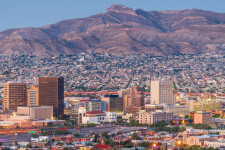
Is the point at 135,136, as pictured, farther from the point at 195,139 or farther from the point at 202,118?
the point at 202,118

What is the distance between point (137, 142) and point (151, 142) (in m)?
2.55

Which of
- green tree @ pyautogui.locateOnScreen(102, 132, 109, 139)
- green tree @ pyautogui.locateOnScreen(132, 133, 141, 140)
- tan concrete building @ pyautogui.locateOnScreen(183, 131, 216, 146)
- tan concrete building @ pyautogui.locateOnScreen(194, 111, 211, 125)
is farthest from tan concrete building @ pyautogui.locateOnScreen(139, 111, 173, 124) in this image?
tan concrete building @ pyautogui.locateOnScreen(183, 131, 216, 146)

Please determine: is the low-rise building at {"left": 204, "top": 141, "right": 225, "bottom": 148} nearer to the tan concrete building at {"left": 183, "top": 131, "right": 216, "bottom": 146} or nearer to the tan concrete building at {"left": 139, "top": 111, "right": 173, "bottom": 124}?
the tan concrete building at {"left": 183, "top": 131, "right": 216, "bottom": 146}

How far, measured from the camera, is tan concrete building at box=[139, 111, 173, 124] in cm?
19294

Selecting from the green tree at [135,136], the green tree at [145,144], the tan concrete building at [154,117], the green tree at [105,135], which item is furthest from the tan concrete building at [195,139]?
the tan concrete building at [154,117]

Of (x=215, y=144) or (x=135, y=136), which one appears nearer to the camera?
(x=215, y=144)

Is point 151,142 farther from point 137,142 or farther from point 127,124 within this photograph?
point 127,124

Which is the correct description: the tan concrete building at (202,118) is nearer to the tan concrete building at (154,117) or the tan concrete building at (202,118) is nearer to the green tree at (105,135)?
the tan concrete building at (154,117)

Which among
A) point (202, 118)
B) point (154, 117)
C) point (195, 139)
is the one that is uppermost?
point (154, 117)

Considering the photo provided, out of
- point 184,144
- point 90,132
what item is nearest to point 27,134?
point 90,132

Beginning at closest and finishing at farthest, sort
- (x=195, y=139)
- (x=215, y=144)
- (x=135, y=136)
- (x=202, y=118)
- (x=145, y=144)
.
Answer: (x=215, y=144), (x=145, y=144), (x=195, y=139), (x=135, y=136), (x=202, y=118)

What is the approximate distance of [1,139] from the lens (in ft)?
516

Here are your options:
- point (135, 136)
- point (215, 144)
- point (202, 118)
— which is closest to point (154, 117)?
point (202, 118)

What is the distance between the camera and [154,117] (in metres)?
194
